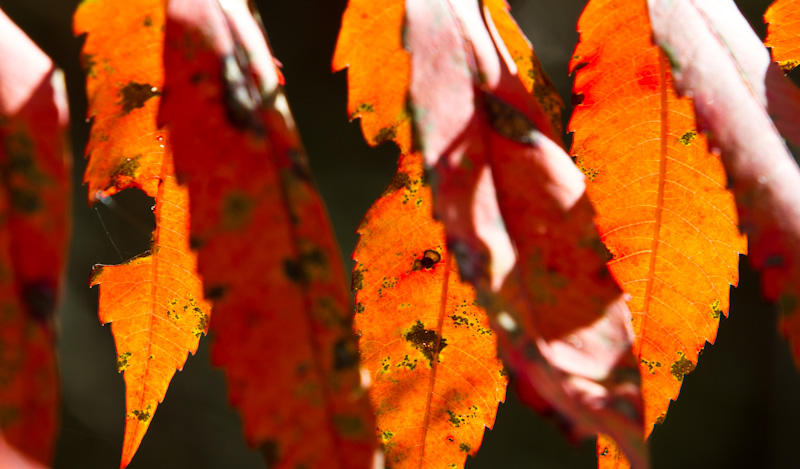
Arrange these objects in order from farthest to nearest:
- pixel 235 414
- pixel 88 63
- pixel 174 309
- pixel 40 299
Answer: pixel 235 414, pixel 174 309, pixel 88 63, pixel 40 299

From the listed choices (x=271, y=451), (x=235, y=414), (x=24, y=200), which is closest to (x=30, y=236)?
(x=24, y=200)

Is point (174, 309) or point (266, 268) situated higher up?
point (266, 268)

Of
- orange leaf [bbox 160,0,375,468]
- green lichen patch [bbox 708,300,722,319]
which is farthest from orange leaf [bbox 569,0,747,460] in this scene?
orange leaf [bbox 160,0,375,468]

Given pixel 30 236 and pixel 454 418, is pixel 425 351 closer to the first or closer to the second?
pixel 454 418

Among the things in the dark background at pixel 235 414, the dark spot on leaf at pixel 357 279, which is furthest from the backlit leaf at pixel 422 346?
the dark background at pixel 235 414

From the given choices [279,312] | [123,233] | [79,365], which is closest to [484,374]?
[279,312]

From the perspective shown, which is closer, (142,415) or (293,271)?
(293,271)

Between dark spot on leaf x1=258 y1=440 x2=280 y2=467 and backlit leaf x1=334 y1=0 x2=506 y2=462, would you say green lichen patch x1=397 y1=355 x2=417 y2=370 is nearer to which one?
backlit leaf x1=334 y1=0 x2=506 y2=462

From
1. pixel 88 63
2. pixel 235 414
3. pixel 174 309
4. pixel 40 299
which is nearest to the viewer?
pixel 40 299
